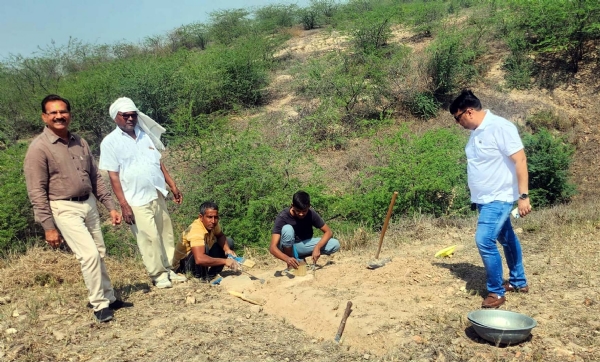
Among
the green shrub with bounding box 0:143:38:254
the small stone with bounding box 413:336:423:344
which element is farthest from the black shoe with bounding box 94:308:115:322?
the green shrub with bounding box 0:143:38:254

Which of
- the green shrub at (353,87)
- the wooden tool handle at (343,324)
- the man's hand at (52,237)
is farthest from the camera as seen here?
the green shrub at (353,87)

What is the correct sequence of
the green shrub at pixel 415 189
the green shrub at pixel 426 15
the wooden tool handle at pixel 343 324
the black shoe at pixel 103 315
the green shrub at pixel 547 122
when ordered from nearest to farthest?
the wooden tool handle at pixel 343 324, the black shoe at pixel 103 315, the green shrub at pixel 415 189, the green shrub at pixel 547 122, the green shrub at pixel 426 15

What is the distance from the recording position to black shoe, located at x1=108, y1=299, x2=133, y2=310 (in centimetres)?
472

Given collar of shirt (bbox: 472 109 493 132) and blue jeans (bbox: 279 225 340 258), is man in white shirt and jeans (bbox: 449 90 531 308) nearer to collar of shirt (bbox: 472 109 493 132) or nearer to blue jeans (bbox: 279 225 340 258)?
collar of shirt (bbox: 472 109 493 132)

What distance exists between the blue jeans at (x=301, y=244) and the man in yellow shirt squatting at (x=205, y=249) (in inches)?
23.3

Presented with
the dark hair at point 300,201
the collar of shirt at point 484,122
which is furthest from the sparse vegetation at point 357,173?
the collar of shirt at point 484,122

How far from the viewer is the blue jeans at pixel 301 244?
5.70 metres

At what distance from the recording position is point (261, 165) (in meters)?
8.59

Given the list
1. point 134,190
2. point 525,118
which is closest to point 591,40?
point 525,118

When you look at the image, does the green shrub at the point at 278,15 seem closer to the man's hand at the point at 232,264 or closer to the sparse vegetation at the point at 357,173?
the sparse vegetation at the point at 357,173

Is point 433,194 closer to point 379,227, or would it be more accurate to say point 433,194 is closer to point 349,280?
point 379,227

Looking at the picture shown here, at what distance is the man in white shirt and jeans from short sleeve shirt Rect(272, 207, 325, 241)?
2.00 m

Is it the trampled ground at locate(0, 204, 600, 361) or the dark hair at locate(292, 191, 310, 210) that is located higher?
the dark hair at locate(292, 191, 310, 210)

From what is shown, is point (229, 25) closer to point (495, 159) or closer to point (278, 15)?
point (278, 15)
